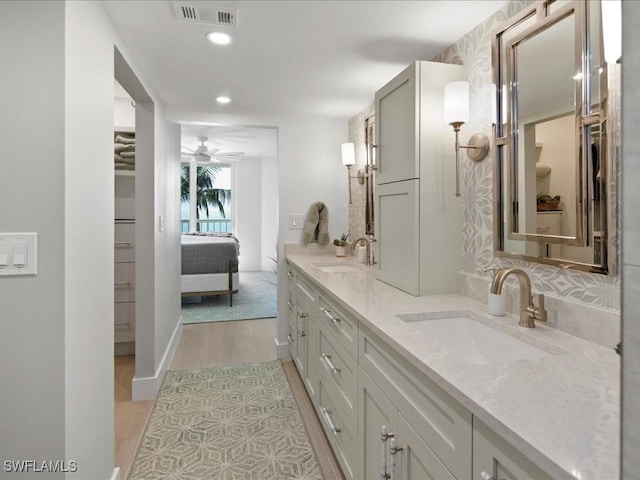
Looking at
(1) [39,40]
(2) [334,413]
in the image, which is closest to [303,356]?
(2) [334,413]

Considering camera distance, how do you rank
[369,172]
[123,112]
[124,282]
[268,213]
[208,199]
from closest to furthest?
[369,172], [124,282], [123,112], [268,213], [208,199]

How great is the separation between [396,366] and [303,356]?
163cm

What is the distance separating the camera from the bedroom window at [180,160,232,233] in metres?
8.24

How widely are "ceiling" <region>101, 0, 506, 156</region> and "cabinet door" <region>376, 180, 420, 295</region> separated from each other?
760mm

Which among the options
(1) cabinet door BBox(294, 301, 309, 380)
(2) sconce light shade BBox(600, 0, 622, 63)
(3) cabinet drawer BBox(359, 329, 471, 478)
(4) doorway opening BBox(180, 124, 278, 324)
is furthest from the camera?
(4) doorway opening BBox(180, 124, 278, 324)

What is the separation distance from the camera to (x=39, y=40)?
1.27 meters

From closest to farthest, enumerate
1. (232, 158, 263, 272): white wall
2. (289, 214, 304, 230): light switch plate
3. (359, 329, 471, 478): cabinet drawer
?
(359, 329, 471, 478): cabinet drawer < (289, 214, 304, 230): light switch plate < (232, 158, 263, 272): white wall

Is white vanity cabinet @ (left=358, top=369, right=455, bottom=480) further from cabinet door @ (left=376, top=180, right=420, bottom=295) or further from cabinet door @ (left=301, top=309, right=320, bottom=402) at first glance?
cabinet door @ (left=301, top=309, right=320, bottom=402)

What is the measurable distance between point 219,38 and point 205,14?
→ 0.82ft

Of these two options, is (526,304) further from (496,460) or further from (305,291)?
(305,291)

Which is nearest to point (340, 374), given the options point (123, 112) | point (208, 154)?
point (123, 112)

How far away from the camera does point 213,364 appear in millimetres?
3379

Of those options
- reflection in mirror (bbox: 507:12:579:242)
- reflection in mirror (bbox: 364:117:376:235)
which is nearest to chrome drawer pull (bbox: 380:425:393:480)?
reflection in mirror (bbox: 507:12:579:242)

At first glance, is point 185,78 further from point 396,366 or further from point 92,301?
point 396,366
